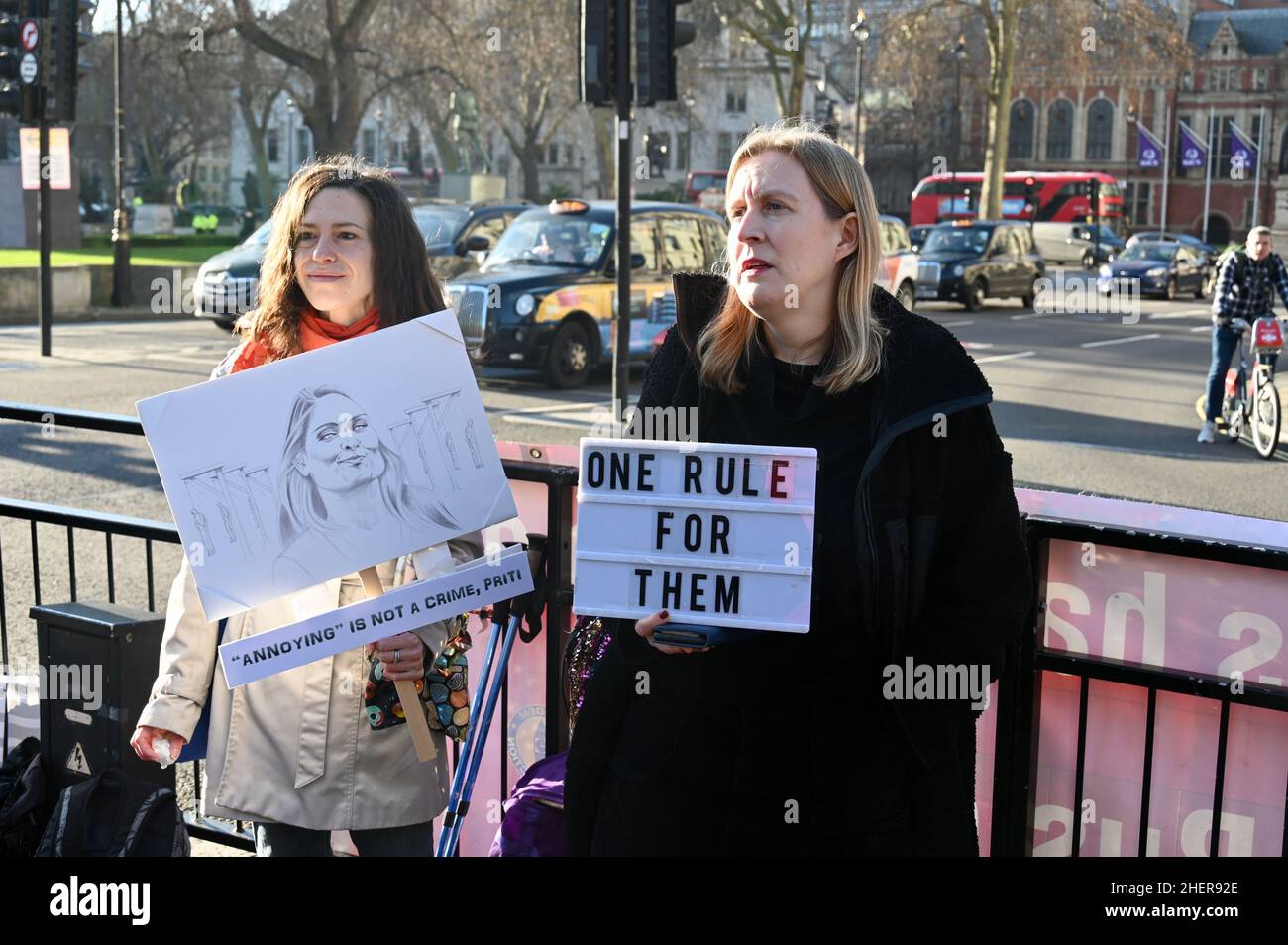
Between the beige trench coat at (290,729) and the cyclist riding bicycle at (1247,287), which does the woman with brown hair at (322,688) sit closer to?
the beige trench coat at (290,729)

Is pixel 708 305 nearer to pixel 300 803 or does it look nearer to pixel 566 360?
pixel 300 803

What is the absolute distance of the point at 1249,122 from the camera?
84.0 m

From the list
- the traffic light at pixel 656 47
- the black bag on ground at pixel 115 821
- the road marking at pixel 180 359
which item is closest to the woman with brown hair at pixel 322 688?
the black bag on ground at pixel 115 821

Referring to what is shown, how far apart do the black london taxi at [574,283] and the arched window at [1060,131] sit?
2976 inches

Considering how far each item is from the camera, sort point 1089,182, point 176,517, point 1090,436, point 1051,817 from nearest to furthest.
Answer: point 176,517
point 1051,817
point 1090,436
point 1089,182

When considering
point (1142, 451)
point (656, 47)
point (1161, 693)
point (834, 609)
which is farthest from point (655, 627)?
point (1142, 451)

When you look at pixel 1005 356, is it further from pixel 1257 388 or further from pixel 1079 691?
pixel 1079 691

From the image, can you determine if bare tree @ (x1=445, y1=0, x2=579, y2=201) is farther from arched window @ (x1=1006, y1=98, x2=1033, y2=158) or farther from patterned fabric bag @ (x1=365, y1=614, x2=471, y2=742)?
arched window @ (x1=1006, y1=98, x2=1033, y2=158)

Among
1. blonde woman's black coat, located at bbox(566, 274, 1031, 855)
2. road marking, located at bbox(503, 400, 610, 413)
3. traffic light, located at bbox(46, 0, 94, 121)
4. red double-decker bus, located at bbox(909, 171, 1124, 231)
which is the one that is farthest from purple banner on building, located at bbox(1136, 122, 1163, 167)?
blonde woman's black coat, located at bbox(566, 274, 1031, 855)

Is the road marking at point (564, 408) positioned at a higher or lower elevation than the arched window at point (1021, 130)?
lower

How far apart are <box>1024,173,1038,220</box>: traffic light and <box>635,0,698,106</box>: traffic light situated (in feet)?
173

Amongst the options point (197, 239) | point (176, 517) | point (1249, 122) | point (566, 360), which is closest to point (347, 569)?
point (176, 517)

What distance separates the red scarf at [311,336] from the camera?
311 centimetres

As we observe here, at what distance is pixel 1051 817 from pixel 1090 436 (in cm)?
1110
